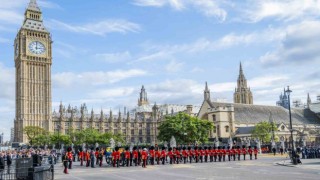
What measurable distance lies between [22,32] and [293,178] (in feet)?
349

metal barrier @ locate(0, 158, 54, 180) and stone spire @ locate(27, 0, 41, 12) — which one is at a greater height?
stone spire @ locate(27, 0, 41, 12)

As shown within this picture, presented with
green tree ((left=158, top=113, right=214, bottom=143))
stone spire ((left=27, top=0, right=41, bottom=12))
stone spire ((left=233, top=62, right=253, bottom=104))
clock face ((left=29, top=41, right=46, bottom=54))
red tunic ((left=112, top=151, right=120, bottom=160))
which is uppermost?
stone spire ((left=27, top=0, right=41, bottom=12))

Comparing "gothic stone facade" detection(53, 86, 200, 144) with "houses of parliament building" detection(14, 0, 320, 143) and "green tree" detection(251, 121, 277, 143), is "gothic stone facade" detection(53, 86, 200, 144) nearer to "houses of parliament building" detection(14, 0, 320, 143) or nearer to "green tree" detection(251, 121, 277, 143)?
"houses of parliament building" detection(14, 0, 320, 143)

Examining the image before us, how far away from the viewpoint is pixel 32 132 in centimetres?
9906

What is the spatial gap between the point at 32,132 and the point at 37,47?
1108 inches

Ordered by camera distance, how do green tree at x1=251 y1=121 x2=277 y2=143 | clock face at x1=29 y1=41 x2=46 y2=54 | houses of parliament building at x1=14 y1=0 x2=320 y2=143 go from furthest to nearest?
clock face at x1=29 y1=41 x2=46 y2=54 → houses of parliament building at x1=14 y1=0 x2=320 y2=143 → green tree at x1=251 y1=121 x2=277 y2=143

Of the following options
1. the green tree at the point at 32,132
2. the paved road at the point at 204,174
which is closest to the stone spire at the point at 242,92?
the green tree at the point at 32,132

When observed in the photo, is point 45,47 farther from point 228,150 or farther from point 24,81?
point 228,150

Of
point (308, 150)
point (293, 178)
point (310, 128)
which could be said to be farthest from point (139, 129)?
point (293, 178)

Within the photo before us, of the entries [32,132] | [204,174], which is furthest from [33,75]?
[204,174]

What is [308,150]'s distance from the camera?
42.0 meters

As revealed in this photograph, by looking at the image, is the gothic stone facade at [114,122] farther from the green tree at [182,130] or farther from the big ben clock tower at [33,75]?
the green tree at [182,130]

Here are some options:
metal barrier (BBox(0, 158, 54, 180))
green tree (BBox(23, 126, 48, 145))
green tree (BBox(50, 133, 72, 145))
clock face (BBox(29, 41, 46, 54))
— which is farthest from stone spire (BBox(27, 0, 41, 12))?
metal barrier (BBox(0, 158, 54, 180))

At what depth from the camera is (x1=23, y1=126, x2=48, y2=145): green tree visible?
3829 inches
